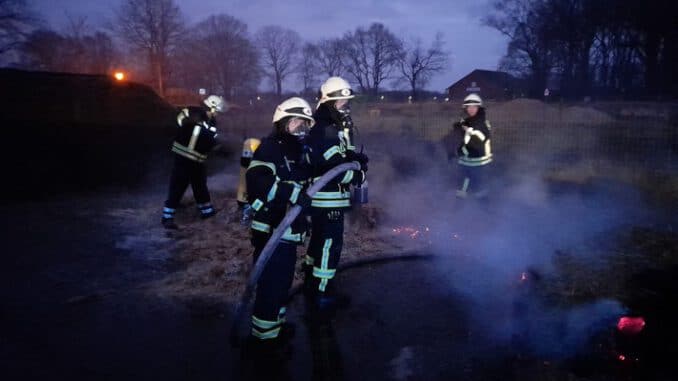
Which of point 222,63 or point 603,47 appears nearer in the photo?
point 603,47

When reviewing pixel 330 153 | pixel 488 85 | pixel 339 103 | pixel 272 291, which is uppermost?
pixel 488 85

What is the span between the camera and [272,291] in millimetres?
3812

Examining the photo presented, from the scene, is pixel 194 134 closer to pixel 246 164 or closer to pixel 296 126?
pixel 246 164

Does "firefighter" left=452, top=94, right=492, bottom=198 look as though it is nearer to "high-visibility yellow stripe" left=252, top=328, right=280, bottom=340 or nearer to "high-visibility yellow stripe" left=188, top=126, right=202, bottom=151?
"high-visibility yellow stripe" left=188, top=126, right=202, bottom=151

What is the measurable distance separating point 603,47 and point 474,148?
92.6 ft

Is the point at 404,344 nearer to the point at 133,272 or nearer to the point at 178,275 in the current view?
the point at 178,275

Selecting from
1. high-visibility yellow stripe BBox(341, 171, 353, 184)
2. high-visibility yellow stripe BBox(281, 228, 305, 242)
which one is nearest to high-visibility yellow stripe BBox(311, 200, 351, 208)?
high-visibility yellow stripe BBox(341, 171, 353, 184)

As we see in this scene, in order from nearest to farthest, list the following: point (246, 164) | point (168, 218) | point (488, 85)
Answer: point (246, 164), point (168, 218), point (488, 85)

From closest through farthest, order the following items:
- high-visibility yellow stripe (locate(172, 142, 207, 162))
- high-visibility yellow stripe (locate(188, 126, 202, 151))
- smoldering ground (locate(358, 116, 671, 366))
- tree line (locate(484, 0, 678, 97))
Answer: smoldering ground (locate(358, 116, 671, 366)) < high-visibility yellow stripe (locate(188, 126, 202, 151)) < high-visibility yellow stripe (locate(172, 142, 207, 162)) < tree line (locate(484, 0, 678, 97))

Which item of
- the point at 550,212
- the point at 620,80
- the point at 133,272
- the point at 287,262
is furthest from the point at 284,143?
the point at 620,80

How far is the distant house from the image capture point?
3722 cm

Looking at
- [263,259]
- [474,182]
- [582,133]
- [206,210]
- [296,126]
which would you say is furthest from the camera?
[582,133]

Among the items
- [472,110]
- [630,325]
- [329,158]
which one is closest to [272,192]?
[329,158]

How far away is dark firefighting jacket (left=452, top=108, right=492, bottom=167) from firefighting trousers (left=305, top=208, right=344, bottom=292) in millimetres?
4237
